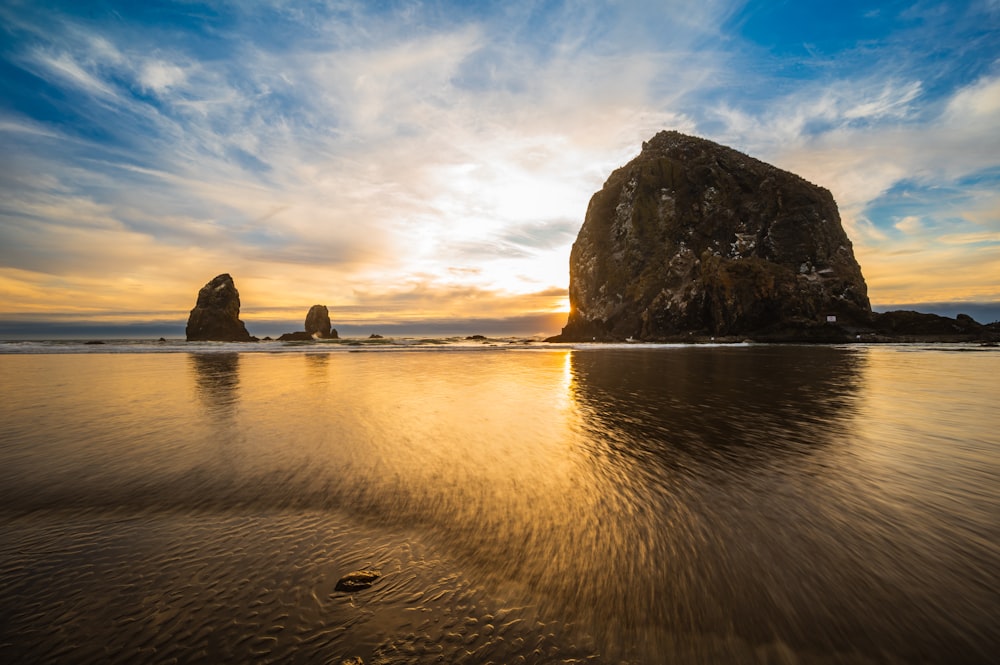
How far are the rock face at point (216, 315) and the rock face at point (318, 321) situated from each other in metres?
12.7

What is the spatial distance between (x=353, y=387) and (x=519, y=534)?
1322 cm

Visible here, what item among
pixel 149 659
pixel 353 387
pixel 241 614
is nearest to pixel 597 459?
pixel 241 614

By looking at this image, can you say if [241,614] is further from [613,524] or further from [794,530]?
[794,530]

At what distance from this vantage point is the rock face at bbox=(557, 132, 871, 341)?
68.7 metres

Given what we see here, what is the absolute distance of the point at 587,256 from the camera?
9869 cm

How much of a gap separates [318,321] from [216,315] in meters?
18.3

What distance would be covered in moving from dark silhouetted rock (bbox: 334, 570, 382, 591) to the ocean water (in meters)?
0.08

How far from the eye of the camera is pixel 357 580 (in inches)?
133

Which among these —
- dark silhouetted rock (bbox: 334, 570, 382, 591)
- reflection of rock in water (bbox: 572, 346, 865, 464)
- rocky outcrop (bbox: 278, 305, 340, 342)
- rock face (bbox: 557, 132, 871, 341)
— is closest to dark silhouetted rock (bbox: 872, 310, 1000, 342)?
rock face (bbox: 557, 132, 871, 341)

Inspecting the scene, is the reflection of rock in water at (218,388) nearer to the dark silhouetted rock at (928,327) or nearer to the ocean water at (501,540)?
the ocean water at (501,540)

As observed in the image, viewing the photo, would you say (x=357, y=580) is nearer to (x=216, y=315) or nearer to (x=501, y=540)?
(x=501, y=540)

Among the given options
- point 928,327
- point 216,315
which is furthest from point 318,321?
point 928,327

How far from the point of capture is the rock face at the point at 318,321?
→ 275ft

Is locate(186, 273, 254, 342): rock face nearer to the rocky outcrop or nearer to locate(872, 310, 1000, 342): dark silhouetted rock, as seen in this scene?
the rocky outcrop
